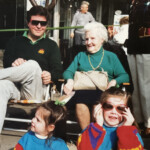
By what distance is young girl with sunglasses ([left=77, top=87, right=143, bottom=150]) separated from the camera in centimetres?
205

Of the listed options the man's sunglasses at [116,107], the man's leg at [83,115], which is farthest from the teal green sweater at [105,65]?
the man's sunglasses at [116,107]

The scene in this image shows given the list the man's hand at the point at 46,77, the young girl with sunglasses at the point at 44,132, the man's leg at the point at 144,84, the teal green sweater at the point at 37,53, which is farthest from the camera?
the teal green sweater at the point at 37,53

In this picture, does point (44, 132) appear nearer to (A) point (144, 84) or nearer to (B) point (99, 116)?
(B) point (99, 116)

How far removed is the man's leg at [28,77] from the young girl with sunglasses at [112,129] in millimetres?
1005

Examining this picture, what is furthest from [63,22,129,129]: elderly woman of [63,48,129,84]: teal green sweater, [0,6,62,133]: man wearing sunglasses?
[0,6,62,133]: man wearing sunglasses

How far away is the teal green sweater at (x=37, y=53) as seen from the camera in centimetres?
333

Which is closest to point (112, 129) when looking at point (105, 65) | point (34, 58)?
point (105, 65)

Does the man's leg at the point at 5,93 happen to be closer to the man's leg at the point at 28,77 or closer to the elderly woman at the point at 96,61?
the man's leg at the point at 28,77

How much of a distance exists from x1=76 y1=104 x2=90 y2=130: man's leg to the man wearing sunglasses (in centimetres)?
56

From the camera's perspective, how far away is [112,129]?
218 centimetres

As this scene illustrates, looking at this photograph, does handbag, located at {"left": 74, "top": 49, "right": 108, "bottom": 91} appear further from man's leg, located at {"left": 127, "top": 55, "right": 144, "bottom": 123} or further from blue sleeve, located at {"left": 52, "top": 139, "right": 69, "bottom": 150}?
blue sleeve, located at {"left": 52, "top": 139, "right": 69, "bottom": 150}

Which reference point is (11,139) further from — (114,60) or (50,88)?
(114,60)

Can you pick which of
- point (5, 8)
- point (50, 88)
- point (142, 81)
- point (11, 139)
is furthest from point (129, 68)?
point (5, 8)

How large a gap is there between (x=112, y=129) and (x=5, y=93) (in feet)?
3.73
